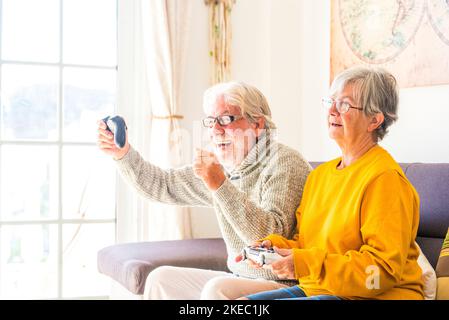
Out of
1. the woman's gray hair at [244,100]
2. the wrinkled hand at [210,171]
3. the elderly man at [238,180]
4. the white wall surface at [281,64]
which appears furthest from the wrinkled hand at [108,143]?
the white wall surface at [281,64]

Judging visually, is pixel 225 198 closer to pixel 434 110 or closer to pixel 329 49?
pixel 434 110

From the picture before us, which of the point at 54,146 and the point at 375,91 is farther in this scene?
the point at 54,146

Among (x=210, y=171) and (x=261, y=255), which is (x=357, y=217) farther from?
(x=210, y=171)

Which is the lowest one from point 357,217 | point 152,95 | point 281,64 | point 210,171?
point 357,217

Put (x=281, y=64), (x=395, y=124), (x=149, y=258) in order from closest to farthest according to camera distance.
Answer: (x=149, y=258) → (x=395, y=124) → (x=281, y=64)

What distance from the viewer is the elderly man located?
1835mm

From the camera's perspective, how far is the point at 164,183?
2314mm

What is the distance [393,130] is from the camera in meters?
3.07

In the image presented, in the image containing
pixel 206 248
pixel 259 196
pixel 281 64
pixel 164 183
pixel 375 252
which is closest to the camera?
pixel 375 252

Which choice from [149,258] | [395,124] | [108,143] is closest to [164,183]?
[108,143]

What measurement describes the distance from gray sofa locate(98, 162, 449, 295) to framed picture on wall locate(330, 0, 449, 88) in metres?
0.54

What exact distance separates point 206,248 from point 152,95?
38.7 inches

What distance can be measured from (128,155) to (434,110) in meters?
1.35
